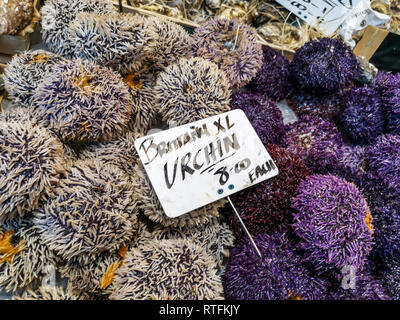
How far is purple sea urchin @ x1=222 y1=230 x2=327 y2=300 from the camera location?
706 millimetres

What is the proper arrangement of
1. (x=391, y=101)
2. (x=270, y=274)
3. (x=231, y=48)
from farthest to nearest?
(x=391, y=101) → (x=231, y=48) → (x=270, y=274)

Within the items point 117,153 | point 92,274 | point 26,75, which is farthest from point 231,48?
point 92,274

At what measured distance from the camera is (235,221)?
800mm

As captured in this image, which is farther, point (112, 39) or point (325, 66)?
point (325, 66)

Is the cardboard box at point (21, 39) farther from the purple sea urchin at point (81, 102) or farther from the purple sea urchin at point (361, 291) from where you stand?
the purple sea urchin at point (361, 291)

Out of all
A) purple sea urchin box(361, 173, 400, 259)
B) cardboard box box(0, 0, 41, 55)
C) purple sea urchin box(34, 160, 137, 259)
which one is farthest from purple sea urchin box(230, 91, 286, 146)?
cardboard box box(0, 0, 41, 55)

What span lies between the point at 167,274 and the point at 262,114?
21.5 inches

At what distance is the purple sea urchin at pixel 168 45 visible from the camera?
Result: 0.88 m

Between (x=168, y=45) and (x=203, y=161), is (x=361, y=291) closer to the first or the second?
(x=203, y=161)

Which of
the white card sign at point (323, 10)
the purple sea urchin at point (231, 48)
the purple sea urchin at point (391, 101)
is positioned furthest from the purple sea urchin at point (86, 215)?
the white card sign at point (323, 10)

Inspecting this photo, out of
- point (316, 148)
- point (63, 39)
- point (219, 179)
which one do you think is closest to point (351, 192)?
point (316, 148)

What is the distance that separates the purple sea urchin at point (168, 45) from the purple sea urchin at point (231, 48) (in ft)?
0.11

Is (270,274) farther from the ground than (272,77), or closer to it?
closer to it

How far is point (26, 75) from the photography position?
0.80m
